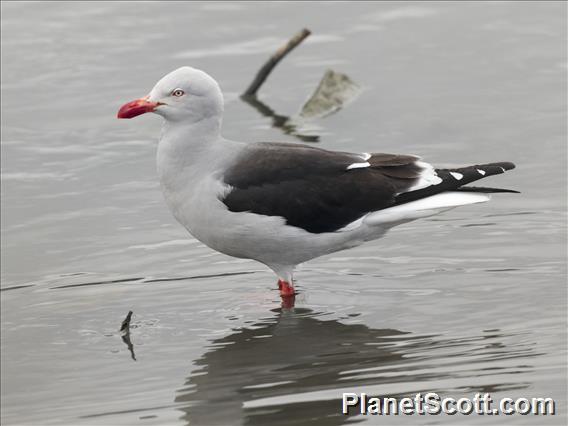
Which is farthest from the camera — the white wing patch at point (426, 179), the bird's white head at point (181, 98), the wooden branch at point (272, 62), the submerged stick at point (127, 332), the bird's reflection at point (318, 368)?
the wooden branch at point (272, 62)

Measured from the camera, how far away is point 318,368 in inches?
288

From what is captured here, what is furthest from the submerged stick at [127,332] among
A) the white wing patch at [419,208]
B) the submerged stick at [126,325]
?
the white wing patch at [419,208]

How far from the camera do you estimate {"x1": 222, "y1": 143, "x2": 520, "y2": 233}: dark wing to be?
8.38 metres

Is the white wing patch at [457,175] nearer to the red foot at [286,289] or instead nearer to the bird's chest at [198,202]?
A: the red foot at [286,289]

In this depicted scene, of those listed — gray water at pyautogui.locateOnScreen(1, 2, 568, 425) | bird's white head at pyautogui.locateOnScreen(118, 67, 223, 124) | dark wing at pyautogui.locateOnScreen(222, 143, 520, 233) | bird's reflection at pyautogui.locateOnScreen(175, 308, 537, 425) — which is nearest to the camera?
bird's reflection at pyautogui.locateOnScreen(175, 308, 537, 425)

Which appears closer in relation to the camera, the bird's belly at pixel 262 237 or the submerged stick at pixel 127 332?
the submerged stick at pixel 127 332

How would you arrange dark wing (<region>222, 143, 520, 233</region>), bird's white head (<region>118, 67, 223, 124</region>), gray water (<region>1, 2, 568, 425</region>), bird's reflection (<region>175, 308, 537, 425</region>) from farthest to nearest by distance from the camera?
1. bird's white head (<region>118, 67, 223, 124</region>)
2. dark wing (<region>222, 143, 520, 233</region>)
3. gray water (<region>1, 2, 568, 425</region>)
4. bird's reflection (<region>175, 308, 537, 425</region>)

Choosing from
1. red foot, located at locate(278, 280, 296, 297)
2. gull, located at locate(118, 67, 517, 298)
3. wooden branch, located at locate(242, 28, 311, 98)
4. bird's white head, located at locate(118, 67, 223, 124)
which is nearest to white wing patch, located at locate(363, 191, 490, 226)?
gull, located at locate(118, 67, 517, 298)

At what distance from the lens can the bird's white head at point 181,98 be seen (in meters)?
8.55

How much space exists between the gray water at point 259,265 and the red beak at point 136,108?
1249 millimetres

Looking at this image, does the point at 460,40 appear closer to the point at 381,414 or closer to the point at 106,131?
the point at 106,131

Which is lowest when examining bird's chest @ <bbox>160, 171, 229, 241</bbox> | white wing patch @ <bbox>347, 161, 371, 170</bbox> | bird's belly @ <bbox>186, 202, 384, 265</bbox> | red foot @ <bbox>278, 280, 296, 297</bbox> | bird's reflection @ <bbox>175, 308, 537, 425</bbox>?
bird's reflection @ <bbox>175, 308, 537, 425</bbox>

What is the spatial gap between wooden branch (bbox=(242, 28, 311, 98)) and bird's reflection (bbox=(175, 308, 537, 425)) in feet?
15.7

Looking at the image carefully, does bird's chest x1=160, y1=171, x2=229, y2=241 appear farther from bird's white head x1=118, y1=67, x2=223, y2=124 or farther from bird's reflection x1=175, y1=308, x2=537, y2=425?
bird's reflection x1=175, y1=308, x2=537, y2=425
